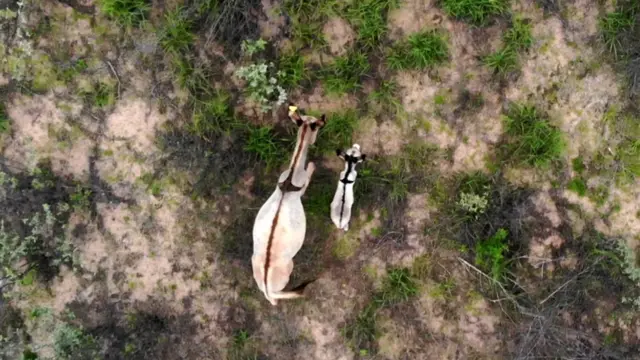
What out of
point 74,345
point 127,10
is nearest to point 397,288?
point 74,345

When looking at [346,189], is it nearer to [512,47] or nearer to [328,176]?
[328,176]

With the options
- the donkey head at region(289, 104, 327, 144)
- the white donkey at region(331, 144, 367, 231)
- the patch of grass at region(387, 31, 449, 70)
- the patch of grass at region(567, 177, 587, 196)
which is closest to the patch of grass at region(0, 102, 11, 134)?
the donkey head at region(289, 104, 327, 144)

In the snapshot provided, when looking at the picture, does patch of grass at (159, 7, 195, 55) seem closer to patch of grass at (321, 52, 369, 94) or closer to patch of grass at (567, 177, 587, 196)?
patch of grass at (321, 52, 369, 94)

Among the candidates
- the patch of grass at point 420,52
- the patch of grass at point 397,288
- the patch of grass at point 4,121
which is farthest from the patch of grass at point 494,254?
the patch of grass at point 4,121

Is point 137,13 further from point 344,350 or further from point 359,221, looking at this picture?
point 344,350

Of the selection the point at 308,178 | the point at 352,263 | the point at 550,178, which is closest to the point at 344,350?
the point at 352,263

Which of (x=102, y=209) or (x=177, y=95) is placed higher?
(x=177, y=95)
